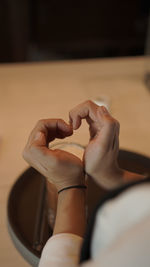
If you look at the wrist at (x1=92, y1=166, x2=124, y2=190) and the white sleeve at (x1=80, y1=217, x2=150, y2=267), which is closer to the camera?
the white sleeve at (x1=80, y1=217, x2=150, y2=267)

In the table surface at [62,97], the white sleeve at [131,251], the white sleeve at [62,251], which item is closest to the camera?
the white sleeve at [131,251]

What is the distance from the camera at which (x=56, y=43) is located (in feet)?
3.09

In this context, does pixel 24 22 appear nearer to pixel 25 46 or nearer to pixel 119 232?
pixel 25 46

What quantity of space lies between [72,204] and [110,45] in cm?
71

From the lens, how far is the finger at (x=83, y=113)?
42 cm

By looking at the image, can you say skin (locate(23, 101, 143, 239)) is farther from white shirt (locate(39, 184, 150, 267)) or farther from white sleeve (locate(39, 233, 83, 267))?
white shirt (locate(39, 184, 150, 267))

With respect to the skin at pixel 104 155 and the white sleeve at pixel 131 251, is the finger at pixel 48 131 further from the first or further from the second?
the white sleeve at pixel 131 251

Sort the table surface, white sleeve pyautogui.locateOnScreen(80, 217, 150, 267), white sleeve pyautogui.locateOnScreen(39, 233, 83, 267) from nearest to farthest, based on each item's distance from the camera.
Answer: white sleeve pyautogui.locateOnScreen(80, 217, 150, 267) < white sleeve pyautogui.locateOnScreen(39, 233, 83, 267) < the table surface

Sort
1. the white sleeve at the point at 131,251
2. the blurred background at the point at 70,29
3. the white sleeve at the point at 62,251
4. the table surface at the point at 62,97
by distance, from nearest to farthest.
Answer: the white sleeve at the point at 131,251, the white sleeve at the point at 62,251, the table surface at the point at 62,97, the blurred background at the point at 70,29

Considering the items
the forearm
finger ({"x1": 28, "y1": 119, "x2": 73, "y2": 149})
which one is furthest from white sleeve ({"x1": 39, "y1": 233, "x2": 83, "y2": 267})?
finger ({"x1": 28, "y1": 119, "x2": 73, "y2": 149})

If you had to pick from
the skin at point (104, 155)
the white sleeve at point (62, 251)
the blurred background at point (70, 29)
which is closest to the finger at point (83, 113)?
the skin at point (104, 155)

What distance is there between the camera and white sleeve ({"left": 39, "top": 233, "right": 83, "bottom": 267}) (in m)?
0.32

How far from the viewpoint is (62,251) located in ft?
1.07

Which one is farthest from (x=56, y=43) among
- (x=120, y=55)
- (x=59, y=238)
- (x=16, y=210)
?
(x=59, y=238)
